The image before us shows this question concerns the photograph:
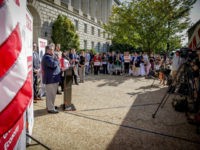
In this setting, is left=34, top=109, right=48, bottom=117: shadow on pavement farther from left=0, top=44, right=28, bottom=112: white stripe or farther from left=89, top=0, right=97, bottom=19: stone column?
left=89, top=0, right=97, bottom=19: stone column

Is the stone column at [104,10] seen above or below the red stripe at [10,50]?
above

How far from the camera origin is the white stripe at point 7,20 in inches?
68.1

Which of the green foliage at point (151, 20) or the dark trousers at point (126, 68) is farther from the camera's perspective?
the green foliage at point (151, 20)

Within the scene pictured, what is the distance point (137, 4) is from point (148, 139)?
20977 mm

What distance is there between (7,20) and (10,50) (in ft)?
0.84

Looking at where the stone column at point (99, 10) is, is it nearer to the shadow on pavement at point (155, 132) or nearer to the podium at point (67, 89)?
the podium at point (67, 89)

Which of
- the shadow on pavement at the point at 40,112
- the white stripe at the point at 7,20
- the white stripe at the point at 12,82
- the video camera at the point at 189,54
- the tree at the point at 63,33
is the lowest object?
the shadow on pavement at the point at 40,112

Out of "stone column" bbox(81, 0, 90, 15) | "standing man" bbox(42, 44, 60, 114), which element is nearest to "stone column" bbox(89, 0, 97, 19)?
"stone column" bbox(81, 0, 90, 15)

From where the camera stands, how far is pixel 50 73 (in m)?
6.23

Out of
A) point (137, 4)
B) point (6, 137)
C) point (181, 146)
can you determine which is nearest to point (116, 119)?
point (181, 146)

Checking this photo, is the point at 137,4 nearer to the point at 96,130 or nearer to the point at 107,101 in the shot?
the point at 107,101

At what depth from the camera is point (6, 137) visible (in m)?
2.07

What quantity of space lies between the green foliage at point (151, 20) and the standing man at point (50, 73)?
18236 millimetres

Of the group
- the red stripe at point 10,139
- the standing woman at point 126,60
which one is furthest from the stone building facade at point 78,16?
the red stripe at point 10,139
